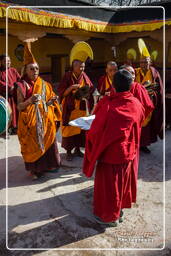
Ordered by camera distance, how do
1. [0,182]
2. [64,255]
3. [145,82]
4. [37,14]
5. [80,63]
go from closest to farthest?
[64,255], [0,182], [80,63], [145,82], [37,14]

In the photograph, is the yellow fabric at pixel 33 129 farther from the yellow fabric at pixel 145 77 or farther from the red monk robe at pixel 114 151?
the yellow fabric at pixel 145 77

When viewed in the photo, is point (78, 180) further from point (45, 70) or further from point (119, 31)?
point (119, 31)

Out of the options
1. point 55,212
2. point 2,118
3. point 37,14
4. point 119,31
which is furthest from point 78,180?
point 119,31

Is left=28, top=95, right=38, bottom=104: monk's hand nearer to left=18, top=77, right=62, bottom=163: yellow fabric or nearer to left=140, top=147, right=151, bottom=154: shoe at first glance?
left=18, top=77, right=62, bottom=163: yellow fabric

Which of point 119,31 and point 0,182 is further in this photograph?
point 119,31

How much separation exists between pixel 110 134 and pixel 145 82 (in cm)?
240

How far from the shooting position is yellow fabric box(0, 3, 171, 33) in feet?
22.6

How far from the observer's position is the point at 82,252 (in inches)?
97.7

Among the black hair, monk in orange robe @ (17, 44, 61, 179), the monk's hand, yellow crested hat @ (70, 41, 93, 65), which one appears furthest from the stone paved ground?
yellow crested hat @ (70, 41, 93, 65)

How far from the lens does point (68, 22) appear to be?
8.51m

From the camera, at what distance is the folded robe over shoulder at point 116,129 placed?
8.34 feet

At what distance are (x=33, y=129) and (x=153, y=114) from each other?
7.39 feet

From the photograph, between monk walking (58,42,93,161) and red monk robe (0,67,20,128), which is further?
red monk robe (0,67,20,128)

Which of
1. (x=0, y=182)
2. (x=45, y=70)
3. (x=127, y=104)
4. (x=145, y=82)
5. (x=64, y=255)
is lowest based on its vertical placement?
(x=64, y=255)
